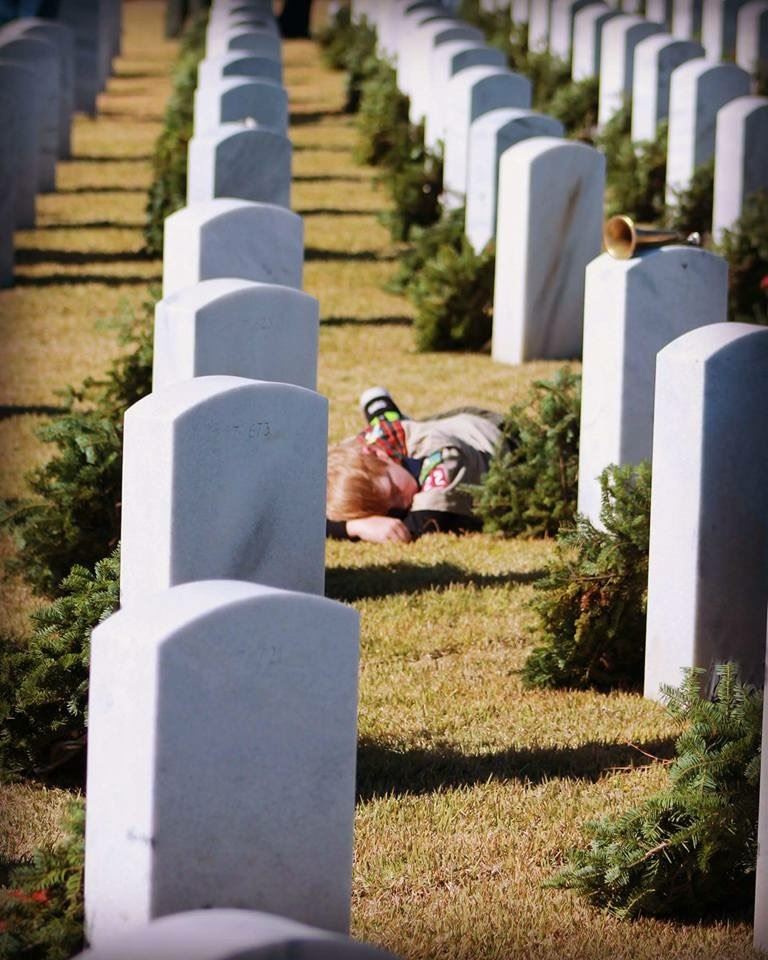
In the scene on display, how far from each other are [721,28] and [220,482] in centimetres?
1497

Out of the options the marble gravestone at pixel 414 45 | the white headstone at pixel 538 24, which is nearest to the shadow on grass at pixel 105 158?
the marble gravestone at pixel 414 45

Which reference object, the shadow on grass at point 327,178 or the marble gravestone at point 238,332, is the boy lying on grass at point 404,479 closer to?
the marble gravestone at point 238,332

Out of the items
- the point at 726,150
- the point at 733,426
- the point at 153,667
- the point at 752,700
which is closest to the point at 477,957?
the point at 752,700

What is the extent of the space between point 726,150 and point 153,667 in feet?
27.4

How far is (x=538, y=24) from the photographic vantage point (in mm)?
20734

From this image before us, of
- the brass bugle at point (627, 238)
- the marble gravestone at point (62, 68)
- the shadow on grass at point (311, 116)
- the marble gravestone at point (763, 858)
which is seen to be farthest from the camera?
the shadow on grass at point (311, 116)

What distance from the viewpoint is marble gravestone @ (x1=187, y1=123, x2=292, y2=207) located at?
33.3 ft

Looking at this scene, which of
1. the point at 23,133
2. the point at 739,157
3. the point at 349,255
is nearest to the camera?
the point at 739,157

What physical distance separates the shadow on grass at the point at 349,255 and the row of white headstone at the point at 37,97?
2.18 metres

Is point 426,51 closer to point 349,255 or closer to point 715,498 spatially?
point 349,255

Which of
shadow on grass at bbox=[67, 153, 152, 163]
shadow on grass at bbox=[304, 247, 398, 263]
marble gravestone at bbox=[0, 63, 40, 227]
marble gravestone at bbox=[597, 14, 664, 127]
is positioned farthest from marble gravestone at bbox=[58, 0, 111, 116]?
shadow on grass at bbox=[304, 247, 398, 263]

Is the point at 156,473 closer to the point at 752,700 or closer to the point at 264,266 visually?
the point at 752,700

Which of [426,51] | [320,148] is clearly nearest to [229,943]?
[426,51]

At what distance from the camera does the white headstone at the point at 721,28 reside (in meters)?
18.2
